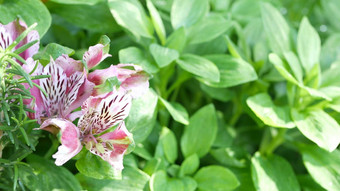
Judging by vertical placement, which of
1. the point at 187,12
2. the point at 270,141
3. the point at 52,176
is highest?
the point at 187,12

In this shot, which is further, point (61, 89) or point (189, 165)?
point (189, 165)

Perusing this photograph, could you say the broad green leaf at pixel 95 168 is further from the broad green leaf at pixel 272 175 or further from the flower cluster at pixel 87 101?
the broad green leaf at pixel 272 175

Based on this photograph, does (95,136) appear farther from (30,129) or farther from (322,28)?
(322,28)

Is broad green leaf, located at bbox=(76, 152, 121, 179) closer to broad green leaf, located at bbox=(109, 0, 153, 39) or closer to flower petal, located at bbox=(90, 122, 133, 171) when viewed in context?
flower petal, located at bbox=(90, 122, 133, 171)

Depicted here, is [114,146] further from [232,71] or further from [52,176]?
[232,71]

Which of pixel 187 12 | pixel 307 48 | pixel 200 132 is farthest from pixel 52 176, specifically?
pixel 307 48

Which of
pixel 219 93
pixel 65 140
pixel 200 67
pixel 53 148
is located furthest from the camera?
pixel 219 93

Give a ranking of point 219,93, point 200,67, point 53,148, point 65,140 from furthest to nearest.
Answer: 1. point 219,93
2. point 200,67
3. point 53,148
4. point 65,140

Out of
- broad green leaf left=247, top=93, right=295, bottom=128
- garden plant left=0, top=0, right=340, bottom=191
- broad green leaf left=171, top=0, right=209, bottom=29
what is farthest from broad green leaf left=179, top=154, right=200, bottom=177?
broad green leaf left=171, top=0, right=209, bottom=29
